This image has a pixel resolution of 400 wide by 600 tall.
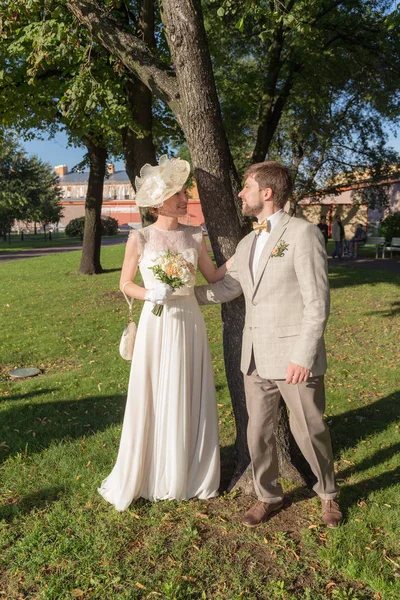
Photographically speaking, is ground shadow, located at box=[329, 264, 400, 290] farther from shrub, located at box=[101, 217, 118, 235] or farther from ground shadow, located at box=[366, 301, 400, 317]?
shrub, located at box=[101, 217, 118, 235]

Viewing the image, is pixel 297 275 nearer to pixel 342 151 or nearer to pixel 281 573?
pixel 281 573

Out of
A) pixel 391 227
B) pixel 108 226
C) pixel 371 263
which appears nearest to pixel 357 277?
pixel 371 263

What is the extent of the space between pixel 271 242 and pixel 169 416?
4.75 ft

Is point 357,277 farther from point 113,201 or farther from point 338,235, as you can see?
point 113,201

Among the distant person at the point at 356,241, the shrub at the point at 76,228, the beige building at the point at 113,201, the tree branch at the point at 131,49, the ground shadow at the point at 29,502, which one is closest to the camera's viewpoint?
the ground shadow at the point at 29,502

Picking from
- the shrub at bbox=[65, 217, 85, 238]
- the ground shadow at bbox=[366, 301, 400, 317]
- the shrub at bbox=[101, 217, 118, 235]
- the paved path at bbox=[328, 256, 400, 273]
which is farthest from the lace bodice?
the shrub at bbox=[101, 217, 118, 235]

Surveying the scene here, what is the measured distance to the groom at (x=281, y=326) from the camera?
3.14 m

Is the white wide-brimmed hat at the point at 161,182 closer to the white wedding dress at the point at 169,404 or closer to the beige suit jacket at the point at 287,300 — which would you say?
the white wedding dress at the point at 169,404

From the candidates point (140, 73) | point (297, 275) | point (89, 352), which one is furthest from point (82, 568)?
point (89, 352)

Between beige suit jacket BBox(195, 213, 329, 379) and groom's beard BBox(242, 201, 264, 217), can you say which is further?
groom's beard BBox(242, 201, 264, 217)

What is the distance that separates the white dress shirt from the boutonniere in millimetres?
133

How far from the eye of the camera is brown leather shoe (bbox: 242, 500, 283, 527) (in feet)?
11.9

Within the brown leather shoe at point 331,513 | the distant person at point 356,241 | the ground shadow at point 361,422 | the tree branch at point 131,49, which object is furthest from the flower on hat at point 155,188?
the distant person at point 356,241

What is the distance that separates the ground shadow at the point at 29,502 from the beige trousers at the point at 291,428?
5.24 feet
